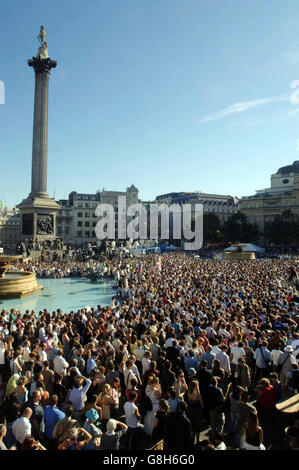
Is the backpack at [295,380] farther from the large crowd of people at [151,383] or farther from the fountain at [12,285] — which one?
the fountain at [12,285]

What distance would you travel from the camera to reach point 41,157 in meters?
46.3

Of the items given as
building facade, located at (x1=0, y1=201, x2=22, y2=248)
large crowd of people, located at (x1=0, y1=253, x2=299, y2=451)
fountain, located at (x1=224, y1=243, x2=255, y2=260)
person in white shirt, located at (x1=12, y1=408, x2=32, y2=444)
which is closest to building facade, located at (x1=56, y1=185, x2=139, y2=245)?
building facade, located at (x1=0, y1=201, x2=22, y2=248)

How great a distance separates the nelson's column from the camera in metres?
44.5

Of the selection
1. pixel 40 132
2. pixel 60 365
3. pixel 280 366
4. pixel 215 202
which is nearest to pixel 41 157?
pixel 40 132

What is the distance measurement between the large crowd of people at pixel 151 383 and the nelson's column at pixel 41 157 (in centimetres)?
3349

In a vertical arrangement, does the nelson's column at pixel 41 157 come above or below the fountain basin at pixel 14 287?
above

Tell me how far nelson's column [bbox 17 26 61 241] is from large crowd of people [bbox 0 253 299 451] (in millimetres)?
33495

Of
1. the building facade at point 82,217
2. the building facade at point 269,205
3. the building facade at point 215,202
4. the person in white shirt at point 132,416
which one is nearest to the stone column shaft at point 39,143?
the person in white shirt at point 132,416

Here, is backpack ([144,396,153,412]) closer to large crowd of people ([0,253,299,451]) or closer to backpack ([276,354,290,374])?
large crowd of people ([0,253,299,451])

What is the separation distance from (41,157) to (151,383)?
44505mm

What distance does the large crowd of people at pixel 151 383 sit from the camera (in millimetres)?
5355

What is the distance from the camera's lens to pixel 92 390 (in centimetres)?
703
